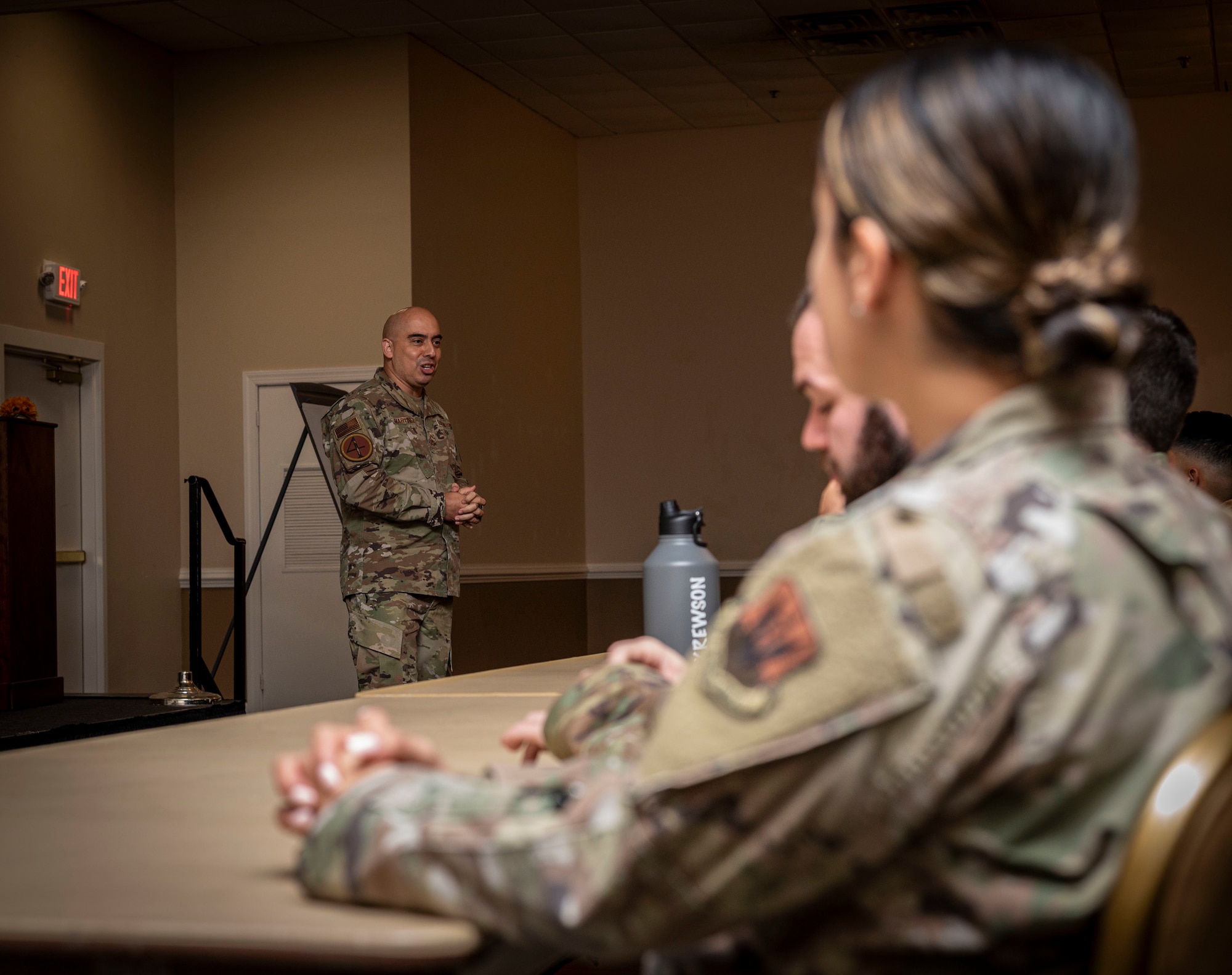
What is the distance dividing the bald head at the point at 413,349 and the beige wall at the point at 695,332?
3569 millimetres

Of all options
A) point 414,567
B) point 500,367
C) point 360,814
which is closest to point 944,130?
point 360,814

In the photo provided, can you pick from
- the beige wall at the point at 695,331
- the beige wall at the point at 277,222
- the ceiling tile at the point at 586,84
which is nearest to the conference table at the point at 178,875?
Result: the beige wall at the point at 277,222

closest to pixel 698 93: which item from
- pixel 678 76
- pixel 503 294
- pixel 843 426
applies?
pixel 678 76

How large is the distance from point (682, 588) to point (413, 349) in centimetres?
Result: 347

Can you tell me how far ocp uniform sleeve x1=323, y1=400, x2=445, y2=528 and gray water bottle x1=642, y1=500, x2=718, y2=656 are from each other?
3.12 meters

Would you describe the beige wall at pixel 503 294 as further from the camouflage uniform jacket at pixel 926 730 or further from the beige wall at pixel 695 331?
the camouflage uniform jacket at pixel 926 730

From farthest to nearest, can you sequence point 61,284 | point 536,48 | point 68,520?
point 536,48
point 68,520
point 61,284

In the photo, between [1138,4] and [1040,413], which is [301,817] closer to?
[1040,413]

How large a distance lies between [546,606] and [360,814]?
24.3ft

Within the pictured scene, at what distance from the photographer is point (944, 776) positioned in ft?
2.00

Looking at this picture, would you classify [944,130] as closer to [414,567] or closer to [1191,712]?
[1191,712]

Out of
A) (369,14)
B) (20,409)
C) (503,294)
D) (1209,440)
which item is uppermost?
(369,14)

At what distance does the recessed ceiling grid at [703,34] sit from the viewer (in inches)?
255

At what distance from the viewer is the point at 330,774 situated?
2.72 feet
